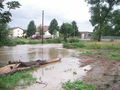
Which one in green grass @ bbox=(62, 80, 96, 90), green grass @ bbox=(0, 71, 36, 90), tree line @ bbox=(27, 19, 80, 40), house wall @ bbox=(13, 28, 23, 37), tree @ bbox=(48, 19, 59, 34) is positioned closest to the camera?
green grass @ bbox=(62, 80, 96, 90)

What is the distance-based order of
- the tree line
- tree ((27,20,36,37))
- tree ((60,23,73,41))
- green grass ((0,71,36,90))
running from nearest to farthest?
green grass ((0,71,36,90))
tree ((60,23,73,41))
the tree line
tree ((27,20,36,37))

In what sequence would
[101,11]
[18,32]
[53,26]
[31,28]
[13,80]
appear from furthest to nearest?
[18,32] < [53,26] < [31,28] < [101,11] < [13,80]

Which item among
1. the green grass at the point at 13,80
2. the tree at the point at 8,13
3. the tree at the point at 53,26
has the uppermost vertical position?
the tree at the point at 53,26

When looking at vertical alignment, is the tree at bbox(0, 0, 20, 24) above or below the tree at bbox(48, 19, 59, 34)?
below

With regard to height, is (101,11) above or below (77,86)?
above

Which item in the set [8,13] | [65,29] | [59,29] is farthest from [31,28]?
[8,13]

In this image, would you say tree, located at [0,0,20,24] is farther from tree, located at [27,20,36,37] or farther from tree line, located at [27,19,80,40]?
tree, located at [27,20,36,37]

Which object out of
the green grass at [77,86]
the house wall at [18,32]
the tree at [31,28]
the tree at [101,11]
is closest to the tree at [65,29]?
the tree at [31,28]

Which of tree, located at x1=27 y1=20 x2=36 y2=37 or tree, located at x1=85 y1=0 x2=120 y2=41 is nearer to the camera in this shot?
tree, located at x1=85 y1=0 x2=120 y2=41

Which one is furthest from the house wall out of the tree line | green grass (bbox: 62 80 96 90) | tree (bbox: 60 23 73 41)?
green grass (bbox: 62 80 96 90)

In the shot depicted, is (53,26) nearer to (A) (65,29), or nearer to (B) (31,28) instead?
(B) (31,28)

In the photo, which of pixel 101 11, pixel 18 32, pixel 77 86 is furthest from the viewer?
pixel 18 32

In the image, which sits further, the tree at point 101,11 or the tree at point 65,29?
the tree at point 65,29

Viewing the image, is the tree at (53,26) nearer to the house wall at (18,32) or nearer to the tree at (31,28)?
the tree at (31,28)
